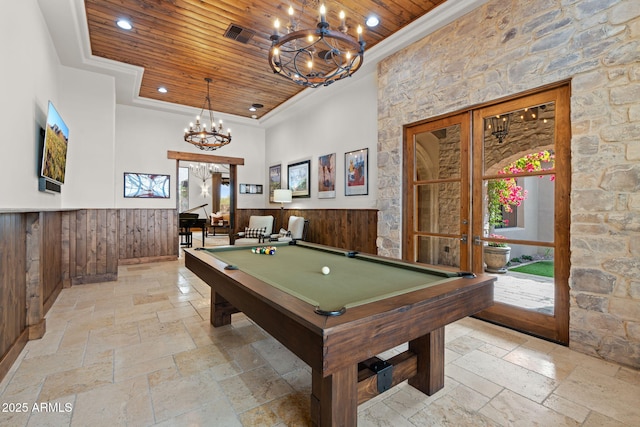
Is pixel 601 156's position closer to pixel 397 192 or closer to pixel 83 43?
pixel 397 192

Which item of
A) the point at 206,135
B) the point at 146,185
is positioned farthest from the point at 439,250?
the point at 146,185

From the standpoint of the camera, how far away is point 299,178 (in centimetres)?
657

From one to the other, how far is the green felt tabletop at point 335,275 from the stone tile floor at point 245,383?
0.74 metres

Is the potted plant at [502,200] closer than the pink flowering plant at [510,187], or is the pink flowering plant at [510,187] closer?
the pink flowering plant at [510,187]

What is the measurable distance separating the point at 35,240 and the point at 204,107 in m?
4.84

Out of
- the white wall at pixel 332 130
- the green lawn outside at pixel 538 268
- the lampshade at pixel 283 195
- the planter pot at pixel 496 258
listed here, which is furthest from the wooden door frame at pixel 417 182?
the lampshade at pixel 283 195

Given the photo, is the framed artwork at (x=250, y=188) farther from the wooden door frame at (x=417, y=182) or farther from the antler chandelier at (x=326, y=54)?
the antler chandelier at (x=326, y=54)

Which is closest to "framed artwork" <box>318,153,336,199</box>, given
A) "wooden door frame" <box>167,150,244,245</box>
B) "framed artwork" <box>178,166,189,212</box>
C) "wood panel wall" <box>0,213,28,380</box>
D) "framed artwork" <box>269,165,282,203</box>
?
"framed artwork" <box>269,165,282,203</box>

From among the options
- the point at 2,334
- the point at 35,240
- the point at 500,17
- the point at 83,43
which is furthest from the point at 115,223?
the point at 500,17

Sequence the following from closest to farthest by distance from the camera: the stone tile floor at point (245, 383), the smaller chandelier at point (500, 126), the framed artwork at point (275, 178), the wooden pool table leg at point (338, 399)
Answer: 1. the wooden pool table leg at point (338, 399)
2. the stone tile floor at point (245, 383)
3. the smaller chandelier at point (500, 126)
4. the framed artwork at point (275, 178)

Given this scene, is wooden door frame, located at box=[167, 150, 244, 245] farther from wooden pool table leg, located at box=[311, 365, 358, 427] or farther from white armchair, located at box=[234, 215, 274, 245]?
wooden pool table leg, located at box=[311, 365, 358, 427]

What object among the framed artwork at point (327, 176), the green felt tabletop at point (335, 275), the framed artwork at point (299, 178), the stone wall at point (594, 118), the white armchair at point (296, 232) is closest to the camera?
the green felt tabletop at point (335, 275)

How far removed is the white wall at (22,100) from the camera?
2.10 meters

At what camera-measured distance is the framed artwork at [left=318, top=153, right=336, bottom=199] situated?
554 centimetres
